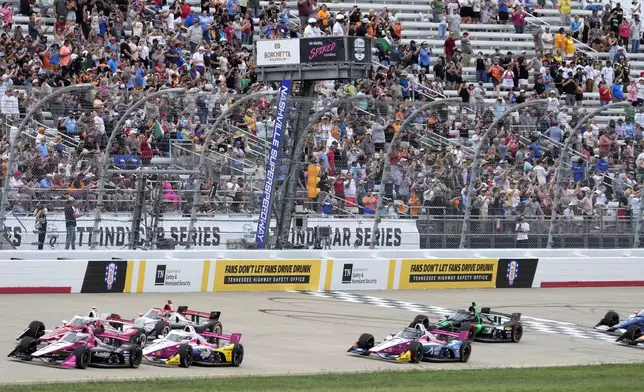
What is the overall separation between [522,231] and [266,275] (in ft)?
18.7

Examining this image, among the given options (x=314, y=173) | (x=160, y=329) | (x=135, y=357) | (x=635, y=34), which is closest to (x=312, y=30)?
(x=314, y=173)

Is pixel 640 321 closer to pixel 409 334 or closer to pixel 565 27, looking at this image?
pixel 409 334

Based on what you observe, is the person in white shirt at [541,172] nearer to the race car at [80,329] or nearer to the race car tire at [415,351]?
the race car tire at [415,351]

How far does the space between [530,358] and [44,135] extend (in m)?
9.18

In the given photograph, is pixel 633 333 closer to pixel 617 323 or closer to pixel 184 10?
pixel 617 323

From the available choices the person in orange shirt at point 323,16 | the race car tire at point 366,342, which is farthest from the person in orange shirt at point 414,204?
the person in orange shirt at point 323,16

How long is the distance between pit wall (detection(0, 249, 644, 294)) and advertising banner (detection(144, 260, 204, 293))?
0.06 feet

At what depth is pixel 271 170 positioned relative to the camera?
85.0 ft

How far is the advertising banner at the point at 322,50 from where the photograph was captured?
88.0 feet

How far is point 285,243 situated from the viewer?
26.6 metres

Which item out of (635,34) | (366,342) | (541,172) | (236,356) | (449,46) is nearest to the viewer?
(236,356)

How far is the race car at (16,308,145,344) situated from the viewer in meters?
17.4

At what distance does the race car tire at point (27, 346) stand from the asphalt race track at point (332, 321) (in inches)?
5.3

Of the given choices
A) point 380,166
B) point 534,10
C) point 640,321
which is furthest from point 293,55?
point 534,10
